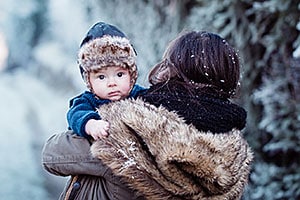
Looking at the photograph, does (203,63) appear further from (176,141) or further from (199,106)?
(176,141)

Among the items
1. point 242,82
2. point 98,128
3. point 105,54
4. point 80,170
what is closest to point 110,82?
point 105,54

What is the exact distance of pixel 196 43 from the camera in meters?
2.19

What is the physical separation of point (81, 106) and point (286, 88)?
2.24m

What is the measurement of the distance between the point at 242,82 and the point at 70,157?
2.71 metres

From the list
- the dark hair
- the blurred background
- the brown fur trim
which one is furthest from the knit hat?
the blurred background

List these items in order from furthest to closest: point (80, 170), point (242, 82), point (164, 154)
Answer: point (242, 82)
point (80, 170)
point (164, 154)

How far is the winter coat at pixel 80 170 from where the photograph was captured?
6.93ft

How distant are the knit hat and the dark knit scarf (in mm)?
156

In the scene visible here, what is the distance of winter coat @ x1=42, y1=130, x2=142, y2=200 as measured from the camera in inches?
83.2

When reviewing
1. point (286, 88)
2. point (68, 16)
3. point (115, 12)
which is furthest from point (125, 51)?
point (68, 16)

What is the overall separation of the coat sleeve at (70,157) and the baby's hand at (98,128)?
78 millimetres

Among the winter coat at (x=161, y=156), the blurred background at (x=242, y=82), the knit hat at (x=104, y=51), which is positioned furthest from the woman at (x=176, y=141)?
the blurred background at (x=242, y=82)

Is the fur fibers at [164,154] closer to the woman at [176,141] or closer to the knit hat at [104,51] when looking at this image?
the woman at [176,141]

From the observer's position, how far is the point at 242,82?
468 centimetres
